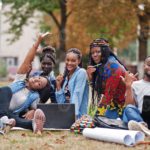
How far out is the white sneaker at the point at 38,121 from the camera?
8.05 m

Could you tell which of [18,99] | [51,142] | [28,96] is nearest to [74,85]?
[28,96]

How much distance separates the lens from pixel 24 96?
8797 mm

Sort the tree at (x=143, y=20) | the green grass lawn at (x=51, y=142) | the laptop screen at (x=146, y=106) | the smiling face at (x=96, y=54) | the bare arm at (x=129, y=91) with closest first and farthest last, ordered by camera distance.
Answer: the green grass lawn at (x=51, y=142), the laptop screen at (x=146, y=106), the bare arm at (x=129, y=91), the smiling face at (x=96, y=54), the tree at (x=143, y=20)

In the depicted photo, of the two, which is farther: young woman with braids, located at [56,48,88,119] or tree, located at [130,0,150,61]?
tree, located at [130,0,150,61]

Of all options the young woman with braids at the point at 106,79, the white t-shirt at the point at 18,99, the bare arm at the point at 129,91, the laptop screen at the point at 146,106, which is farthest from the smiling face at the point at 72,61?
the laptop screen at the point at 146,106

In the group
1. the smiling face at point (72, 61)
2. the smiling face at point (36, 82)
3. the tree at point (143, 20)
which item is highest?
the tree at point (143, 20)

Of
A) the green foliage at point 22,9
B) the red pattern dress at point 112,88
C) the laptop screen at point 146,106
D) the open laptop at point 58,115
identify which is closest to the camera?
the laptop screen at point 146,106

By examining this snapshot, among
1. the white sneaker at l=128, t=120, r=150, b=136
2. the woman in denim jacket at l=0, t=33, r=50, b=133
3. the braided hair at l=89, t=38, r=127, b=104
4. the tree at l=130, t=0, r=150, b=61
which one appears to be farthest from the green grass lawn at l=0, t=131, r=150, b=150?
the tree at l=130, t=0, r=150, b=61

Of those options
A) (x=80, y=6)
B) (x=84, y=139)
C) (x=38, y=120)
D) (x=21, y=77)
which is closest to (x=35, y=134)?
(x=38, y=120)

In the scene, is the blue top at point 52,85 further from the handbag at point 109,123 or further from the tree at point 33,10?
the tree at point 33,10

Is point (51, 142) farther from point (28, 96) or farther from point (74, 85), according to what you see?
point (74, 85)

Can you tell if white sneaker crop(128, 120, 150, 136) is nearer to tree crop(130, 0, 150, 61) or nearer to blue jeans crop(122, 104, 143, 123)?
blue jeans crop(122, 104, 143, 123)

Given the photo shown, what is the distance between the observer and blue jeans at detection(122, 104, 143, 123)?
26.5 feet

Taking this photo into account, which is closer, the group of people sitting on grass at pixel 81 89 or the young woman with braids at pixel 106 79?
the group of people sitting on grass at pixel 81 89
